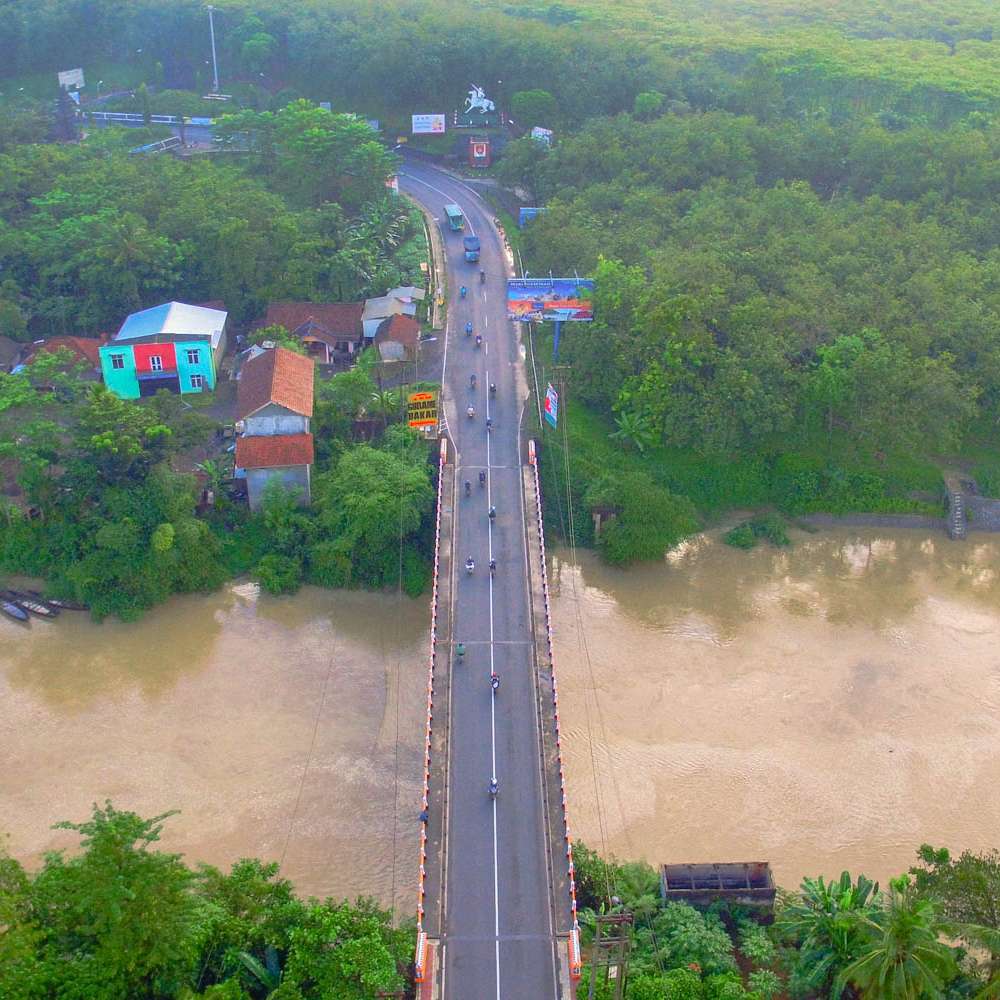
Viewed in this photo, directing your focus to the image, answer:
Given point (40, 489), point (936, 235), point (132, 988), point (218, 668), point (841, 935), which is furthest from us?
point (936, 235)

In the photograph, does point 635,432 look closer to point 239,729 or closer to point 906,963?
point 239,729

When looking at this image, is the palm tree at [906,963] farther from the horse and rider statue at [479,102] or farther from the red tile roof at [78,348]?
the horse and rider statue at [479,102]

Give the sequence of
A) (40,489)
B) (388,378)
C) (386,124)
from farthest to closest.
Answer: (386,124) < (388,378) < (40,489)

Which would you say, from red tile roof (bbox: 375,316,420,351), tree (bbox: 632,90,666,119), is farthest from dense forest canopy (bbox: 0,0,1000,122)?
red tile roof (bbox: 375,316,420,351)

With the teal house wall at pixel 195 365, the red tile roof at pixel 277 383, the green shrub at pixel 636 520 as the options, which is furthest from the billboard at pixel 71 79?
the green shrub at pixel 636 520

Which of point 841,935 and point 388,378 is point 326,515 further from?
point 841,935

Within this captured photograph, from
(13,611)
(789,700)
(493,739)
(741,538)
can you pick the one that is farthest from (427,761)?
(741,538)

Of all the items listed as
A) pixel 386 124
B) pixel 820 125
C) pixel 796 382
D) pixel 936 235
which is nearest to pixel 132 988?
pixel 796 382

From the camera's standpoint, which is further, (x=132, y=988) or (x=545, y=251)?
(x=545, y=251)
